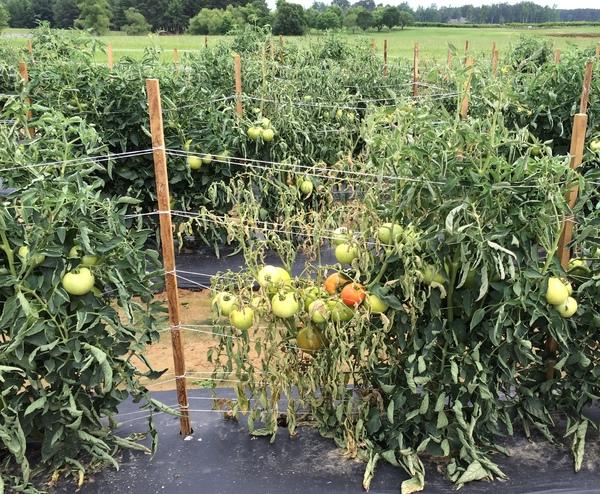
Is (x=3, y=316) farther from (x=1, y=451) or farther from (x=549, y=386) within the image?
(x=549, y=386)

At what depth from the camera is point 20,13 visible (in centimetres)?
4503

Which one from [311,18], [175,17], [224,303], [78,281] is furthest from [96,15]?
[78,281]

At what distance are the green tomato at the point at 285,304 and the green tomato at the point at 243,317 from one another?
106mm

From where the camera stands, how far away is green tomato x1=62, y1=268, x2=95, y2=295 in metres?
2.43

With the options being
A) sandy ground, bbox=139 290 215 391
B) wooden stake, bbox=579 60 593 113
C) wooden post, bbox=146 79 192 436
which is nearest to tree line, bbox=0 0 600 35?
wooden stake, bbox=579 60 593 113

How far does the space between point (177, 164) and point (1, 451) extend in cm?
306

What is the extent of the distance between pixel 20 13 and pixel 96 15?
13994mm

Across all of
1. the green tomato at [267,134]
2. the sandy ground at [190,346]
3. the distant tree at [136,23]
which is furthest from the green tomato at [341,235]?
the distant tree at [136,23]

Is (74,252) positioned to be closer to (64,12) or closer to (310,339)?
(310,339)

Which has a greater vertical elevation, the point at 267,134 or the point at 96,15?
the point at 96,15

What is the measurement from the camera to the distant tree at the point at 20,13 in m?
43.6

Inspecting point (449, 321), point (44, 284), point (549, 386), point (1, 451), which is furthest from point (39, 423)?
point (549, 386)

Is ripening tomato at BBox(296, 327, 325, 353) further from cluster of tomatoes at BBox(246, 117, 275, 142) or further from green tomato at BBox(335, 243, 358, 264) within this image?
cluster of tomatoes at BBox(246, 117, 275, 142)

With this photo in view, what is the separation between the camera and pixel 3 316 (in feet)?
7.74
